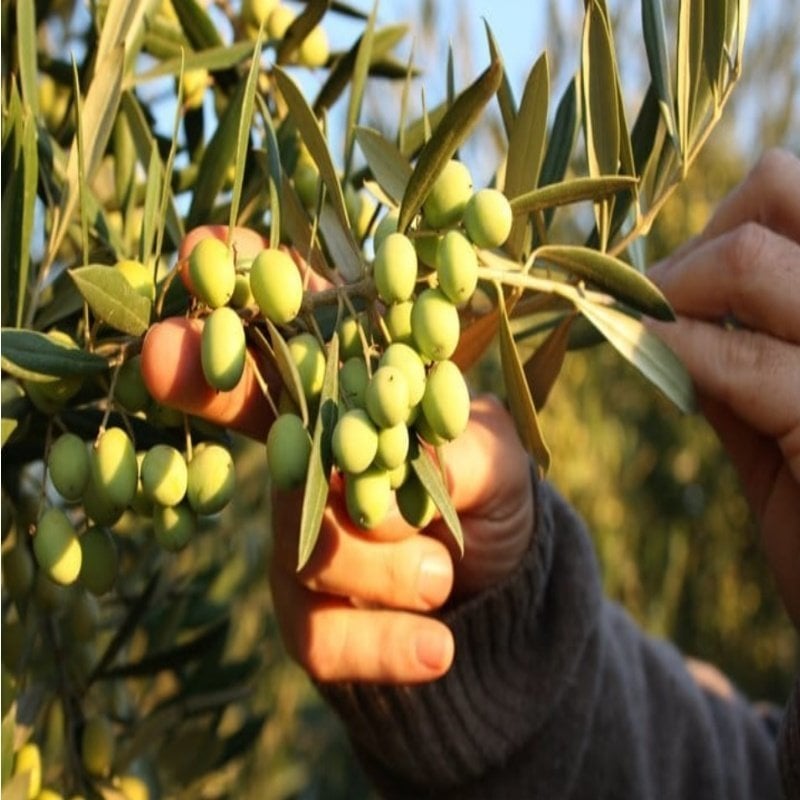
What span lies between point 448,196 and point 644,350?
0.13m

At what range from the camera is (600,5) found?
490 mm

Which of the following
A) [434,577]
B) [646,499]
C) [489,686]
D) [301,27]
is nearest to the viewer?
[301,27]

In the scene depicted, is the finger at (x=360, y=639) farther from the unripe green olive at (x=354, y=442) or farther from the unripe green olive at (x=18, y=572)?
the unripe green olive at (x=354, y=442)

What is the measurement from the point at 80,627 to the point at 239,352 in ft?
0.97

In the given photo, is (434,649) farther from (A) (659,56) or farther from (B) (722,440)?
(A) (659,56)

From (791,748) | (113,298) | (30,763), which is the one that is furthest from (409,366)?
(791,748)

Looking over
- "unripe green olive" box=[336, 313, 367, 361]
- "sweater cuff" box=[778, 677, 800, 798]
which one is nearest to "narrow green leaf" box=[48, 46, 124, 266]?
"unripe green olive" box=[336, 313, 367, 361]

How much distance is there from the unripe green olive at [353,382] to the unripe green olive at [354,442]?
0.07 ft

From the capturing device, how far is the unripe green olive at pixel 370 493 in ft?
1.50

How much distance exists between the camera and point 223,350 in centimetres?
43

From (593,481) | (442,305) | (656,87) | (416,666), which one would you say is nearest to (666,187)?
(656,87)

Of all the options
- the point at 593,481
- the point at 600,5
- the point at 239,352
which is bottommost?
the point at 593,481

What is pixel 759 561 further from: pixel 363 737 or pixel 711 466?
pixel 363 737

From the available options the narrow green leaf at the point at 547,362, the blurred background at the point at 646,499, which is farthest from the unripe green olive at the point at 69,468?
the blurred background at the point at 646,499
